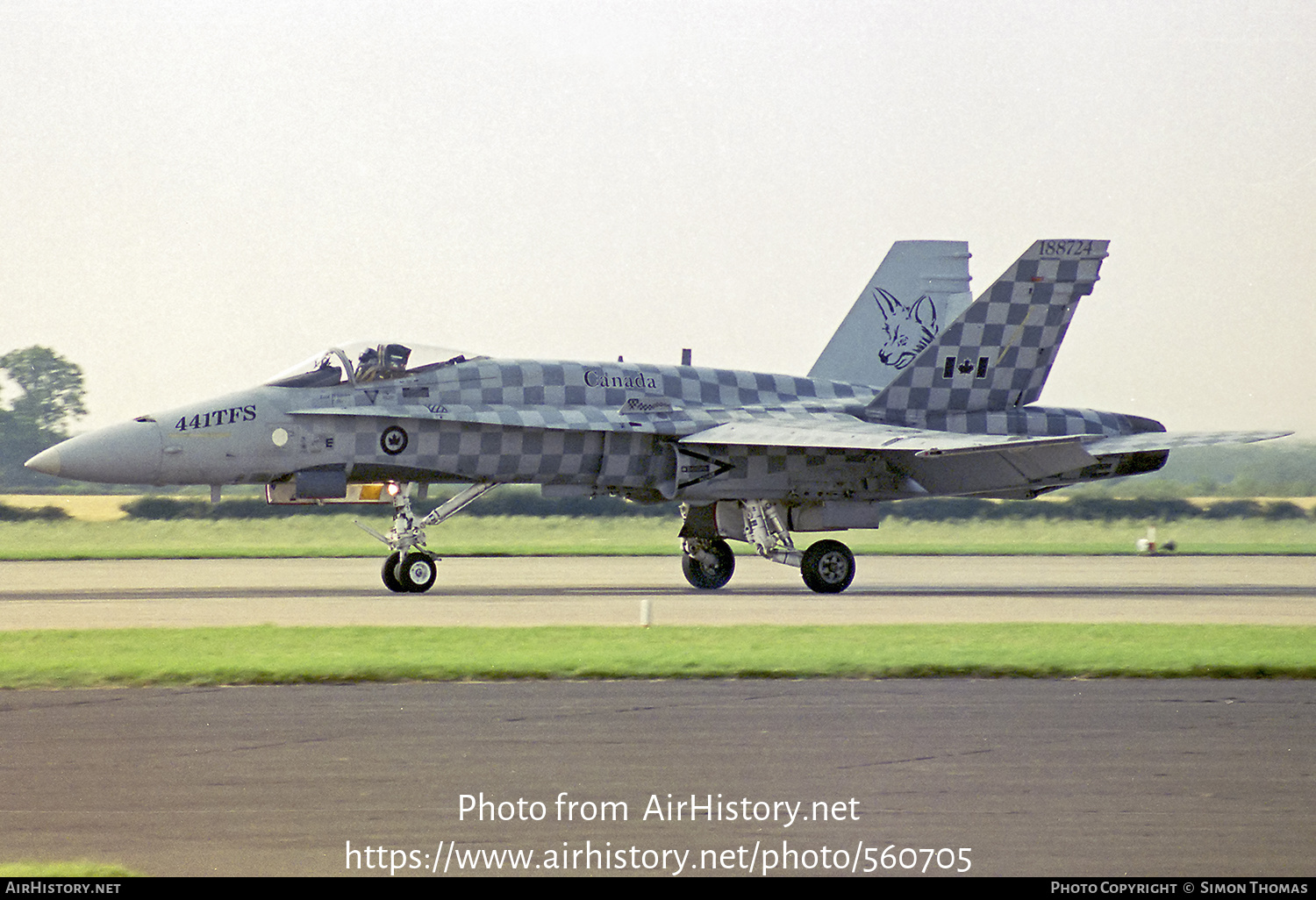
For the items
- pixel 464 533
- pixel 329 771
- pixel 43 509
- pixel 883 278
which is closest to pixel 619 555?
pixel 464 533

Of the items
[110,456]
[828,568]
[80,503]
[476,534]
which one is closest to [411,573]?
[110,456]

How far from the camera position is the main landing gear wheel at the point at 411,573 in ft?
73.6

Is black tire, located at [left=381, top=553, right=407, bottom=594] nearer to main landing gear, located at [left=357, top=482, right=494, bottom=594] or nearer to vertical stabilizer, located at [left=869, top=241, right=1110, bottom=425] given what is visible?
main landing gear, located at [left=357, top=482, right=494, bottom=594]

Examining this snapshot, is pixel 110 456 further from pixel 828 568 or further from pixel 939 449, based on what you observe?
pixel 939 449

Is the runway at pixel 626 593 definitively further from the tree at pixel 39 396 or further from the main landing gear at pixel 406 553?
the tree at pixel 39 396

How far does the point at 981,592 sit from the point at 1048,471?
2.13 metres

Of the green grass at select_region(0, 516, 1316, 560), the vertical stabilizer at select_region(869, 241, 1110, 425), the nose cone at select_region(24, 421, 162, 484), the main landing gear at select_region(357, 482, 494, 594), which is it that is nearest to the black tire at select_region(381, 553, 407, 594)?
the main landing gear at select_region(357, 482, 494, 594)

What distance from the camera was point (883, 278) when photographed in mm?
32125

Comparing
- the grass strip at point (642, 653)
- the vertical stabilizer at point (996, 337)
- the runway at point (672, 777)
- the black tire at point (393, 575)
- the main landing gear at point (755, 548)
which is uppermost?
the vertical stabilizer at point (996, 337)

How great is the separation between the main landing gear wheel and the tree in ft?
74.5

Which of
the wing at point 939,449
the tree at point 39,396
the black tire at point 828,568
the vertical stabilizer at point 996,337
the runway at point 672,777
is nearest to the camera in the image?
the runway at point 672,777

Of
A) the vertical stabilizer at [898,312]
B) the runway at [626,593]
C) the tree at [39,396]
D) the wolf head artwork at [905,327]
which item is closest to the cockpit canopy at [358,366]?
the runway at [626,593]

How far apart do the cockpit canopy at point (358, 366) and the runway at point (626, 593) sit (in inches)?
121
